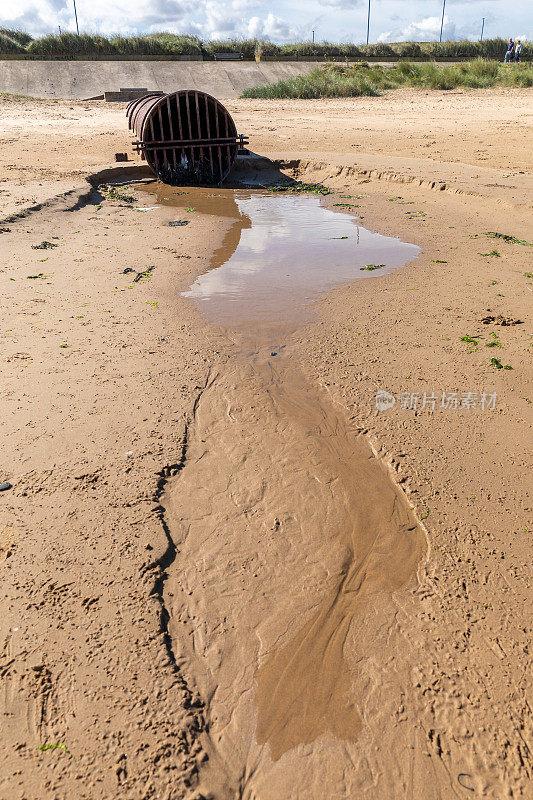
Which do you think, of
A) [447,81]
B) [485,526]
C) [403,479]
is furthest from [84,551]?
[447,81]

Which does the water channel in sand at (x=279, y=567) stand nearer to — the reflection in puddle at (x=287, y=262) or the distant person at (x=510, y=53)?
the reflection in puddle at (x=287, y=262)

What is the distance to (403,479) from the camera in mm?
3133

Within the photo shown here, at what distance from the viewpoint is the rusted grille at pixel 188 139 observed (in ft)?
36.3

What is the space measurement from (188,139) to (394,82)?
16.7 m

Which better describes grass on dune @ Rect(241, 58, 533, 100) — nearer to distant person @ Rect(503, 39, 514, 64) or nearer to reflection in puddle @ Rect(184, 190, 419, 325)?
distant person @ Rect(503, 39, 514, 64)

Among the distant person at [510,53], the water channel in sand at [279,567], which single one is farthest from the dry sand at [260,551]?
the distant person at [510,53]

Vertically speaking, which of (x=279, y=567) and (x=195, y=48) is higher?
(x=195, y=48)

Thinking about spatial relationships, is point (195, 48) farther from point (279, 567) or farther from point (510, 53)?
point (279, 567)

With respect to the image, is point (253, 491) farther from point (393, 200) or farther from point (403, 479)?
point (393, 200)
